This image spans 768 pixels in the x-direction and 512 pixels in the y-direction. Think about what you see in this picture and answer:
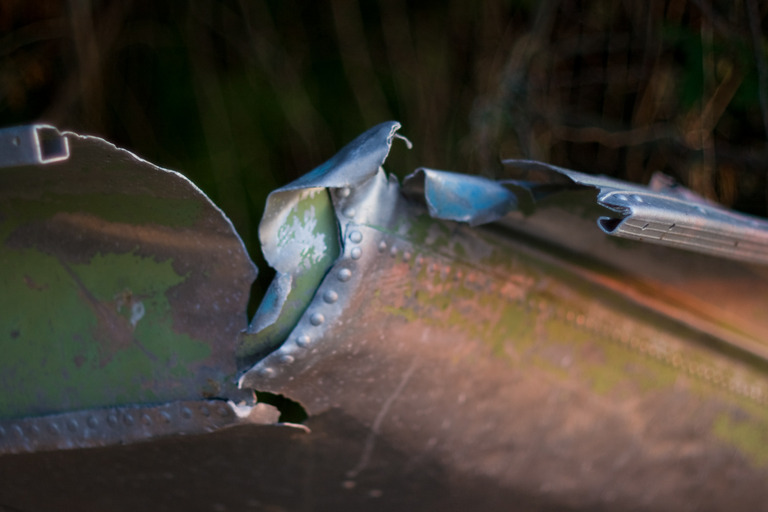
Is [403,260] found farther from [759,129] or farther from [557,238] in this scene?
[759,129]

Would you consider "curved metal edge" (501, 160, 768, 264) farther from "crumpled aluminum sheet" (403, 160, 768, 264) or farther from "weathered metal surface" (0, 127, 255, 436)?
"weathered metal surface" (0, 127, 255, 436)

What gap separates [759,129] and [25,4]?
3.39 meters

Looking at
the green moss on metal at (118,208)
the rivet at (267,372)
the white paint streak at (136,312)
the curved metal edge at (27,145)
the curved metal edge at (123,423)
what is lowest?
the curved metal edge at (123,423)

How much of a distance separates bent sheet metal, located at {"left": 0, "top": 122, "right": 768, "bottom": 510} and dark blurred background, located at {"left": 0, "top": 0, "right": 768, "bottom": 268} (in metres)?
1.77

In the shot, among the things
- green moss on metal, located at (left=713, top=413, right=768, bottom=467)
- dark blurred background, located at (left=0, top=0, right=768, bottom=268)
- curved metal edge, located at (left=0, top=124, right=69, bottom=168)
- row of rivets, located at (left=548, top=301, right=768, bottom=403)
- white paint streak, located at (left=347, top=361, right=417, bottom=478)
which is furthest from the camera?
dark blurred background, located at (left=0, top=0, right=768, bottom=268)

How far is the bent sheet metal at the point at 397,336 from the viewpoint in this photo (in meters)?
0.80

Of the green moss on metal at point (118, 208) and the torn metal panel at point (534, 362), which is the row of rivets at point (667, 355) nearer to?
the torn metal panel at point (534, 362)

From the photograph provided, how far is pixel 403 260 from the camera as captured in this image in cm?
85

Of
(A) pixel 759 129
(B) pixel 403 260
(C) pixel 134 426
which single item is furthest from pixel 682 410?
(A) pixel 759 129

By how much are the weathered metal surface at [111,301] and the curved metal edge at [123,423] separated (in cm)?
2

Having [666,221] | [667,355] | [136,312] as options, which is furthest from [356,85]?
[666,221]

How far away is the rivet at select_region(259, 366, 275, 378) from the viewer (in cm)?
79

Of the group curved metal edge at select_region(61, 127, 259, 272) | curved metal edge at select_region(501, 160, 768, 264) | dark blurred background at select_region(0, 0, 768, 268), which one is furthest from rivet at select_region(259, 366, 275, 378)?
dark blurred background at select_region(0, 0, 768, 268)

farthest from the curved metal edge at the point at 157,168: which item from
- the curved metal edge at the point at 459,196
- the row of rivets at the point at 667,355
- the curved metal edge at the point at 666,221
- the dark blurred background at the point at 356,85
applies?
the dark blurred background at the point at 356,85
